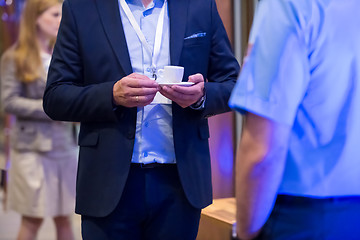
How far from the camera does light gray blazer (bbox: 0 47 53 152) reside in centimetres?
309

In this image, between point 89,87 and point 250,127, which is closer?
point 250,127

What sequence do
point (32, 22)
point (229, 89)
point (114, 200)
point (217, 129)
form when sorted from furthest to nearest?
point (217, 129) → point (32, 22) → point (229, 89) → point (114, 200)

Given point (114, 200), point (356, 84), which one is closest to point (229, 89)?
point (114, 200)

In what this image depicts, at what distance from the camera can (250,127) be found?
37.0 inches

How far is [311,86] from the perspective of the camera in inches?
37.6

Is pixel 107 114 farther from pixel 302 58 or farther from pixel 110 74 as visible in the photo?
pixel 302 58

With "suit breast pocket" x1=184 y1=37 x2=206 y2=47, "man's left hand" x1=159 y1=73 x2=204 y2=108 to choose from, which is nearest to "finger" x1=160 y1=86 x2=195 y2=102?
"man's left hand" x1=159 y1=73 x2=204 y2=108

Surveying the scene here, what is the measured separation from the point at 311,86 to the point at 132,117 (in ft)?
2.53

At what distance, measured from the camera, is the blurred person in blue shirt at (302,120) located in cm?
93

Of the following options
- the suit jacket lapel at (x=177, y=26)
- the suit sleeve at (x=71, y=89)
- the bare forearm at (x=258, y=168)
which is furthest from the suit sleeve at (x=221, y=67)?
the bare forearm at (x=258, y=168)

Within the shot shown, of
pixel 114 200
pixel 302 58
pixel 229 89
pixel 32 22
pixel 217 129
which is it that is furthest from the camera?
pixel 217 129

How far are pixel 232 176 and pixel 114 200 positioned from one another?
6.88 ft

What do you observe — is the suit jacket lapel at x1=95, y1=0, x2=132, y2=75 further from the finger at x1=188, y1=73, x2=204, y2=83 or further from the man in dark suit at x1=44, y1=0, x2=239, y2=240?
the finger at x1=188, y1=73, x2=204, y2=83

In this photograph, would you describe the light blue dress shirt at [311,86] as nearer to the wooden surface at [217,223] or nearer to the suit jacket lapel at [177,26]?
the suit jacket lapel at [177,26]
